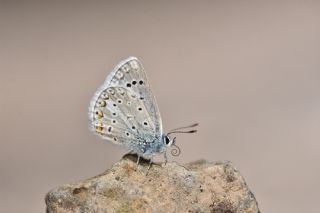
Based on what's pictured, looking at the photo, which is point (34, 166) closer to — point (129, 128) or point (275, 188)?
point (275, 188)

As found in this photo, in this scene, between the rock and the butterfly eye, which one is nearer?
the rock

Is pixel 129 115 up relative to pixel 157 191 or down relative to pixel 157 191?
up

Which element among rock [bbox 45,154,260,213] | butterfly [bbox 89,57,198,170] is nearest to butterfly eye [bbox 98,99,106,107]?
butterfly [bbox 89,57,198,170]

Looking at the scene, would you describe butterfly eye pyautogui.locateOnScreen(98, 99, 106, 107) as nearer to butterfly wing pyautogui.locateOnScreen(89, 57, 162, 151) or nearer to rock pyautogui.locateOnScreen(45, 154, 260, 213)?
butterfly wing pyautogui.locateOnScreen(89, 57, 162, 151)

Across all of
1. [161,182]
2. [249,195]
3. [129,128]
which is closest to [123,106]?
[129,128]

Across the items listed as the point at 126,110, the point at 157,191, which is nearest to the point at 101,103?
the point at 126,110

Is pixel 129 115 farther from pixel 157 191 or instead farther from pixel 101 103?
pixel 157 191

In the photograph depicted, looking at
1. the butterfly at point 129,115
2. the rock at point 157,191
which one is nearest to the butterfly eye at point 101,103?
the butterfly at point 129,115
